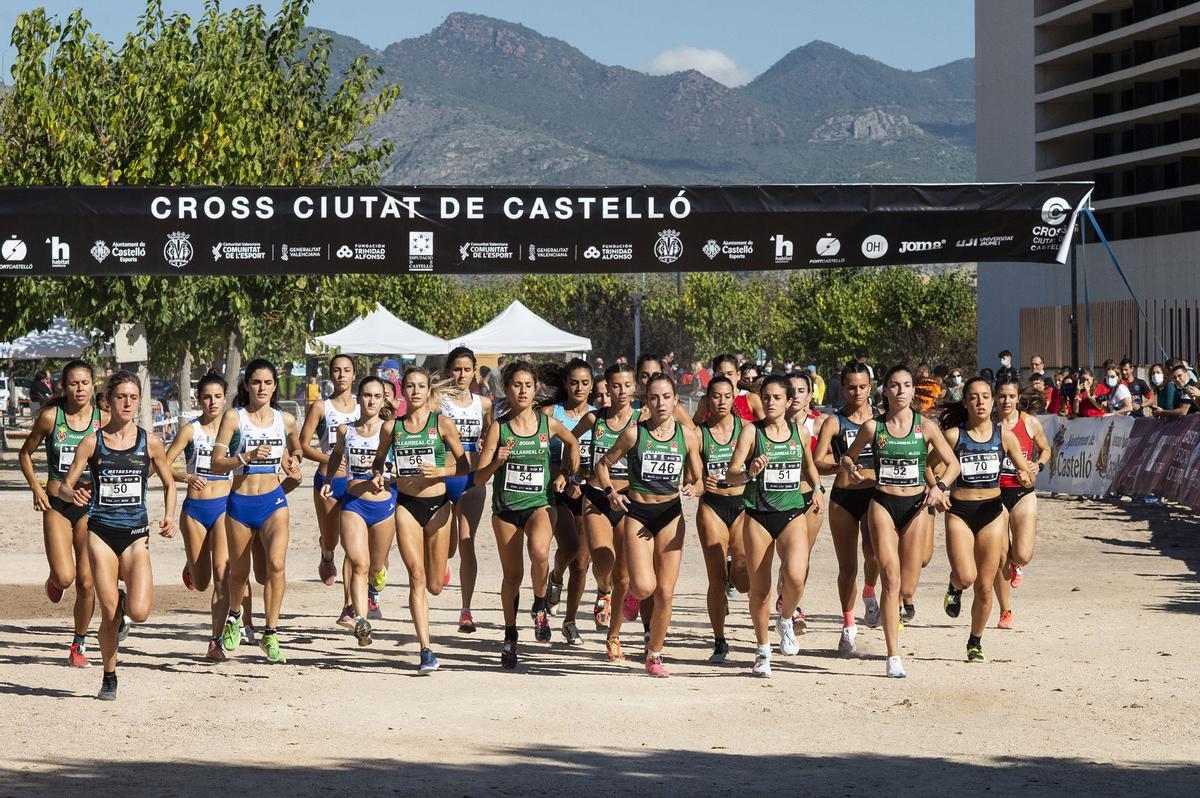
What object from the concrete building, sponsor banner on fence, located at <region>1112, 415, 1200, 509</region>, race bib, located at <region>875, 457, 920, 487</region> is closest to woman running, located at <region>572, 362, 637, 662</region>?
race bib, located at <region>875, 457, 920, 487</region>

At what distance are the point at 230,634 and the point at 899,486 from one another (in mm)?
4402

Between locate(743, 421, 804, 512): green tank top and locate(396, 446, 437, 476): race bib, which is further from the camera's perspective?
locate(396, 446, 437, 476): race bib

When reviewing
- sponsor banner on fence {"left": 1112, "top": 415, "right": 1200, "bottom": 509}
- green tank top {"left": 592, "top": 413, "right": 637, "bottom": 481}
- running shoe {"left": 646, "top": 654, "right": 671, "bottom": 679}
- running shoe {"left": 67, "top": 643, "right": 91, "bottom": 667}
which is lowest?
running shoe {"left": 646, "top": 654, "right": 671, "bottom": 679}

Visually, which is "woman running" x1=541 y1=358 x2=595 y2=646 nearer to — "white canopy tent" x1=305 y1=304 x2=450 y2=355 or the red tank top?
the red tank top

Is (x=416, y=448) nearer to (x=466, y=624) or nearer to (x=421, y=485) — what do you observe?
(x=421, y=485)

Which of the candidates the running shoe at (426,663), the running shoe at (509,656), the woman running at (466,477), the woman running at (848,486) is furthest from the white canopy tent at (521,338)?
the running shoe at (426,663)

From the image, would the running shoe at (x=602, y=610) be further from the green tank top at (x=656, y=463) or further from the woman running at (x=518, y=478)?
the green tank top at (x=656, y=463)

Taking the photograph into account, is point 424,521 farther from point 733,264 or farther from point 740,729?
point 733,264

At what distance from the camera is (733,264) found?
20.5 m

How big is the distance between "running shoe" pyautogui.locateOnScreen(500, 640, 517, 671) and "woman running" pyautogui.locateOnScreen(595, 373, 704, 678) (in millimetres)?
834

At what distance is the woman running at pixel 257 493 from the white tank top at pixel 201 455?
5 centimetres

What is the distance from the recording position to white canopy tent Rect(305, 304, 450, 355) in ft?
117

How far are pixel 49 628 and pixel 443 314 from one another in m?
87.9

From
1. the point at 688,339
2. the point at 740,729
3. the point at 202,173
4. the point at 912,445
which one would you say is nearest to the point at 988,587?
the point at 912,445
